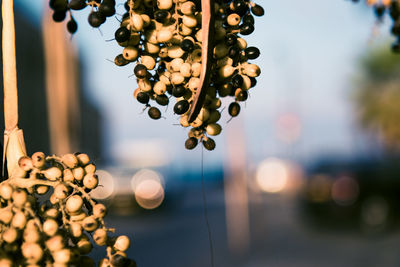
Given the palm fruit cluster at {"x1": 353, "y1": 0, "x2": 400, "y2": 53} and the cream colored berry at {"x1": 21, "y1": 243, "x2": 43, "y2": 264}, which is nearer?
the cream colored berry at {"x1": 21, "y1": 243, "x2": 43, "y2": 264}

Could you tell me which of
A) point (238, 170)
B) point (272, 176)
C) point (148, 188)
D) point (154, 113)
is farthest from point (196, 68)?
point (272, 176)

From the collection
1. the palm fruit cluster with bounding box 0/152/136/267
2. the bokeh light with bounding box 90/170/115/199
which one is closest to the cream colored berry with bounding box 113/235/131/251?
the palm fruit cluster with bounding box 0/152/136/267

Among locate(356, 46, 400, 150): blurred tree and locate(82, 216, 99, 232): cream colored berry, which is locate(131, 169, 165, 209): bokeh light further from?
locate(356, 46, 400, 150): blurred tree

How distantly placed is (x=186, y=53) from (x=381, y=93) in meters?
24.3

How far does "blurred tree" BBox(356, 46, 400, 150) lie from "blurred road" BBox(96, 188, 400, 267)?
1135 cm

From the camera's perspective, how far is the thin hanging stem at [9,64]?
0.76 meters

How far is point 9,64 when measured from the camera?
0.78 m

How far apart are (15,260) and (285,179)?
2181cm

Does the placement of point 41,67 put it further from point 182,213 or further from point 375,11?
point 375,11

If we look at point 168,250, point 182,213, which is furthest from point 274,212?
point 168,250

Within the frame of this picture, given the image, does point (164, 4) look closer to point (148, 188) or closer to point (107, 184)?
point (107, 184)

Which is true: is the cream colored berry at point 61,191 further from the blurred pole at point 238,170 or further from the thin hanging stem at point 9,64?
the blurred pole at point 238,170

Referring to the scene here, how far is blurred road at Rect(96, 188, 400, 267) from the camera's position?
27.9ft

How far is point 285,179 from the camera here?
72.5 ft
